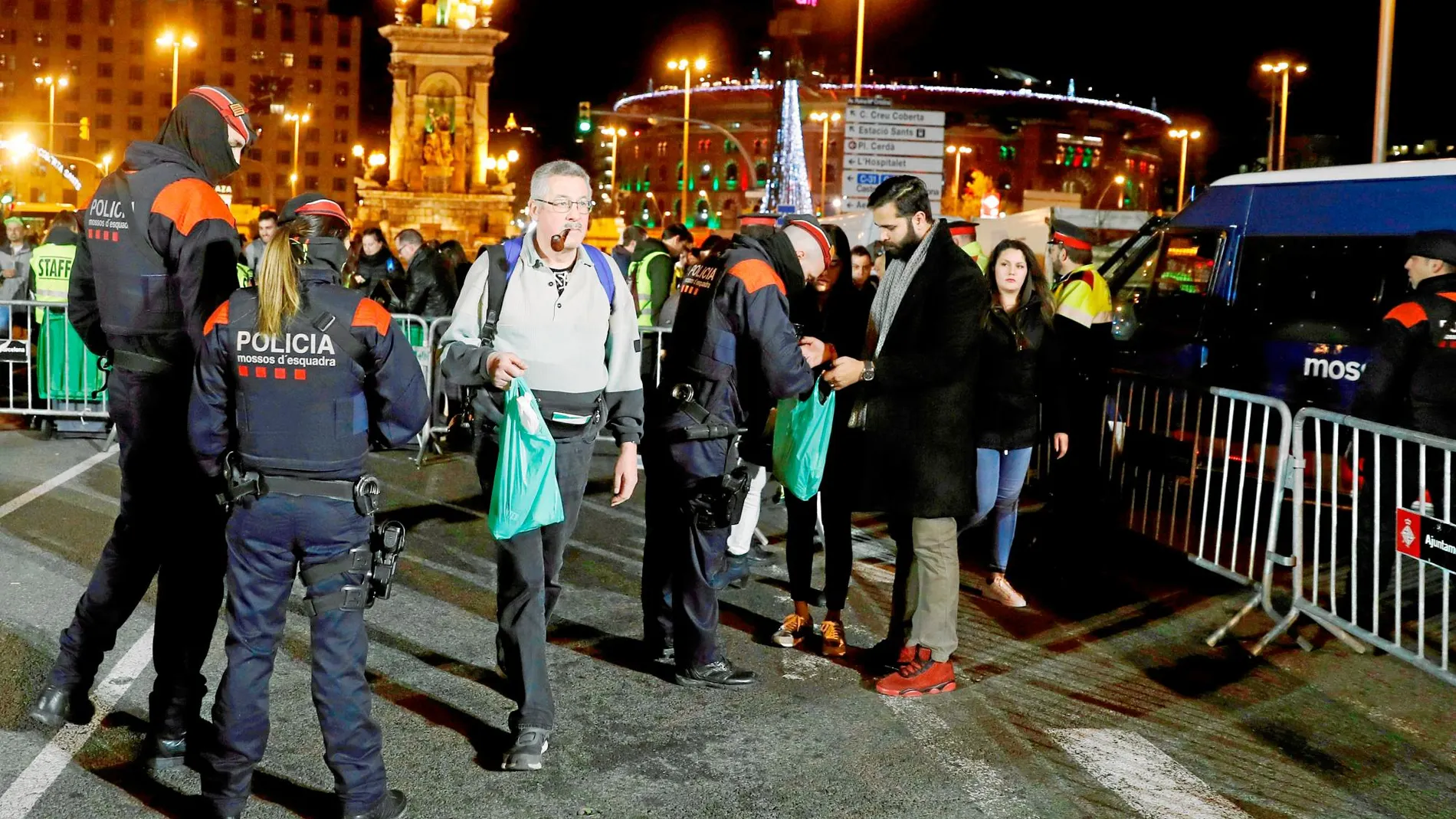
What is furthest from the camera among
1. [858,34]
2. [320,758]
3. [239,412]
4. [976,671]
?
[858,34]

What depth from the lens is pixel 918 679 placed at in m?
5.66

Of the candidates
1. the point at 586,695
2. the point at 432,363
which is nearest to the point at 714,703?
the point at 586,695

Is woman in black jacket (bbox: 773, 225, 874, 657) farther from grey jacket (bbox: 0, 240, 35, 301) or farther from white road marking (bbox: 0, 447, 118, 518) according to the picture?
grey jacket (bbox: 0, 240, 35, 301)

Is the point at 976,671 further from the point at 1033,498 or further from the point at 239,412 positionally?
the point at 1033,498

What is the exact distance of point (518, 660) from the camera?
190 inches

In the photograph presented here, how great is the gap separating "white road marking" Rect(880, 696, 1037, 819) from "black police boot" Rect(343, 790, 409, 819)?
1896 mm

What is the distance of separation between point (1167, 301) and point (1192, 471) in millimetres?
3038

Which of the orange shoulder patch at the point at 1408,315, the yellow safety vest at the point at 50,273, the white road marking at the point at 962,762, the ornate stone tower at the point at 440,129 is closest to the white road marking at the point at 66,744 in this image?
the white road marking at the point at 962,762

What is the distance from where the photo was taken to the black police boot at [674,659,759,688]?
18.6 ft

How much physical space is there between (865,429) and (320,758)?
2.56 meters

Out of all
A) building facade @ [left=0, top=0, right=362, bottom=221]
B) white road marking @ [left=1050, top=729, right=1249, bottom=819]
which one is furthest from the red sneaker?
building facade @ [left=0, top=0, right=362, bottom=221]

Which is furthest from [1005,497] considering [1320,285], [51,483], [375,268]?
[375,268]

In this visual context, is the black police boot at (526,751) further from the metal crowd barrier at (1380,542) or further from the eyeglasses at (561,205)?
the metal crowd barrier at (1380,542)

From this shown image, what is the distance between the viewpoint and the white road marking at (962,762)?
452 cm
